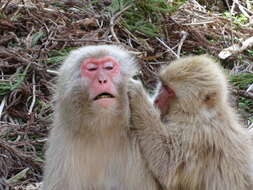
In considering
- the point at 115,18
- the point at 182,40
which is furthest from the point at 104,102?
the point at 182,40

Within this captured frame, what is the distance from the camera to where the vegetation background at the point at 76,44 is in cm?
791

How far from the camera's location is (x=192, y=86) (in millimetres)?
6188

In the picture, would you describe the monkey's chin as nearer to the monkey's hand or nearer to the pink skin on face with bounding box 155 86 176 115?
the monkey's hand

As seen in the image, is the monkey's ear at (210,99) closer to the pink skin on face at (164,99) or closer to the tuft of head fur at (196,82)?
the tuft of head fur at (196,82)

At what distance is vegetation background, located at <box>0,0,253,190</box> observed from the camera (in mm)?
7906

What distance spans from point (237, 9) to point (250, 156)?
17.9ft

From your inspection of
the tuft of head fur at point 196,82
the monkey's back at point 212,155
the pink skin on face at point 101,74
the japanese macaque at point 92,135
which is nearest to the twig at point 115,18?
the tuft of head fur at point 196,82

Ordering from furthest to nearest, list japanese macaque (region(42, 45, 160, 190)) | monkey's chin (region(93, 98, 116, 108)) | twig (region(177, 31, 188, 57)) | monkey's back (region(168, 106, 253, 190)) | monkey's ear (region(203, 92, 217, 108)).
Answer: twig (region(177, 31, 188, 57))
monkey's ear (region(203, 92, 217, 108))
monkey's back (region(168, 106, 253, 190))
japanese macaque (region(42, 45, 160, 190))
monkey's chin (region(93, 98, 116, 108))

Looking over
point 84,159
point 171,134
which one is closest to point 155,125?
point 171,134

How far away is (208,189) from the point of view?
603 centimetres

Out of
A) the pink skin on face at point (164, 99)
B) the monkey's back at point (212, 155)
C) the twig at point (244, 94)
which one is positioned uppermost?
the twig at point (244, 94)

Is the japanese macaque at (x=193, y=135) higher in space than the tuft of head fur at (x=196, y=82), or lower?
lower

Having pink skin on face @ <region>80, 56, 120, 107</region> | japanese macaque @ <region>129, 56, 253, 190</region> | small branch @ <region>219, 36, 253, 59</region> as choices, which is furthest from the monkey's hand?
small branch @ <region>219, 36, 253, 59</region>

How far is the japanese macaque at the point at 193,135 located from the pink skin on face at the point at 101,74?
0.24 metres
